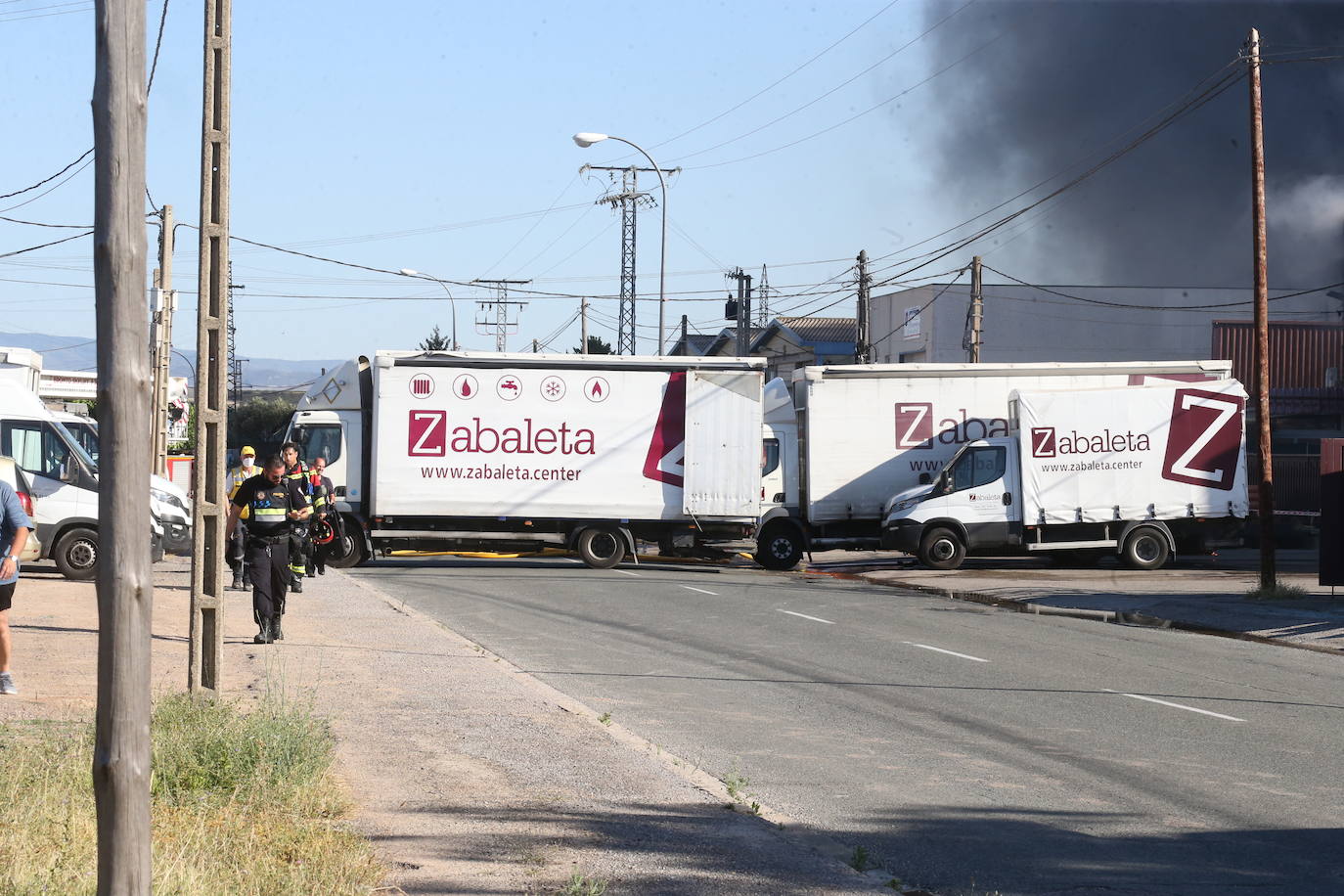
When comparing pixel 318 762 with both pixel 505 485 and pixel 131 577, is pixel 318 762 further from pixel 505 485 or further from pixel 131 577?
pixel 505 485

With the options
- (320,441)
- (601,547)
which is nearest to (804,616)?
(601,547)

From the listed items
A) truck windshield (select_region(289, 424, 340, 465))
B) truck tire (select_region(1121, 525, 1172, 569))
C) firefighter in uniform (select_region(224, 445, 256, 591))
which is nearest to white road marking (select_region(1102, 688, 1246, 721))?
firefighter in uniform (select_region(224, 445, 256, 591))

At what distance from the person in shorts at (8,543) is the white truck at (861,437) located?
58.7 feet

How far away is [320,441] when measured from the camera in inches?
995

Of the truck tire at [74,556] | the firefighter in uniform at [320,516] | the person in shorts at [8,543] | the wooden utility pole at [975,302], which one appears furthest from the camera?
the wooden utility pole at [975,302]

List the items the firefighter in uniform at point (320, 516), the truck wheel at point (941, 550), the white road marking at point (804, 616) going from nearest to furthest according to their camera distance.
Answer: the white road marking at point (804, 616), the firefighter in uniform at point (320, 516), the truck wheel at point (941, 550)

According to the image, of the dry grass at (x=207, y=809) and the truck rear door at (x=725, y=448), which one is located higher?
the truck rear door at (x=725, y=448)

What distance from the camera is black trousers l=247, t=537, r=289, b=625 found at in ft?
41.5

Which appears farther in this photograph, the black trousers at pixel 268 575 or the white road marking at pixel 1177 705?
the black trousers at pixel 268 575

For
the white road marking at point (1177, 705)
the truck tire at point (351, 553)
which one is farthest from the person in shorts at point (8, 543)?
the truck tire at point (351, 553)

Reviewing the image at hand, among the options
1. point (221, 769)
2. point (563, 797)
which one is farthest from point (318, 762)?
point (563, 797)

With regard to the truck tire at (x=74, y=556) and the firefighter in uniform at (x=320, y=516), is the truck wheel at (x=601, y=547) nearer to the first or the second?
the firefighter in uniform at (x=320, y=516)

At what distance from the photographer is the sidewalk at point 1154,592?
703 inches

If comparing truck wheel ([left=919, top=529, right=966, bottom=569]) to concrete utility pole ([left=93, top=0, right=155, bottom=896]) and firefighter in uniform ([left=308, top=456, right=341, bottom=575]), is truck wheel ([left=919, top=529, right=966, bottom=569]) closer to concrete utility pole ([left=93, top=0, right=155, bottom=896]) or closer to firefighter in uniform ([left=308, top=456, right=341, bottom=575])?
firefighter in uniform ([left=308, top=456, right=341, bottom=575])
